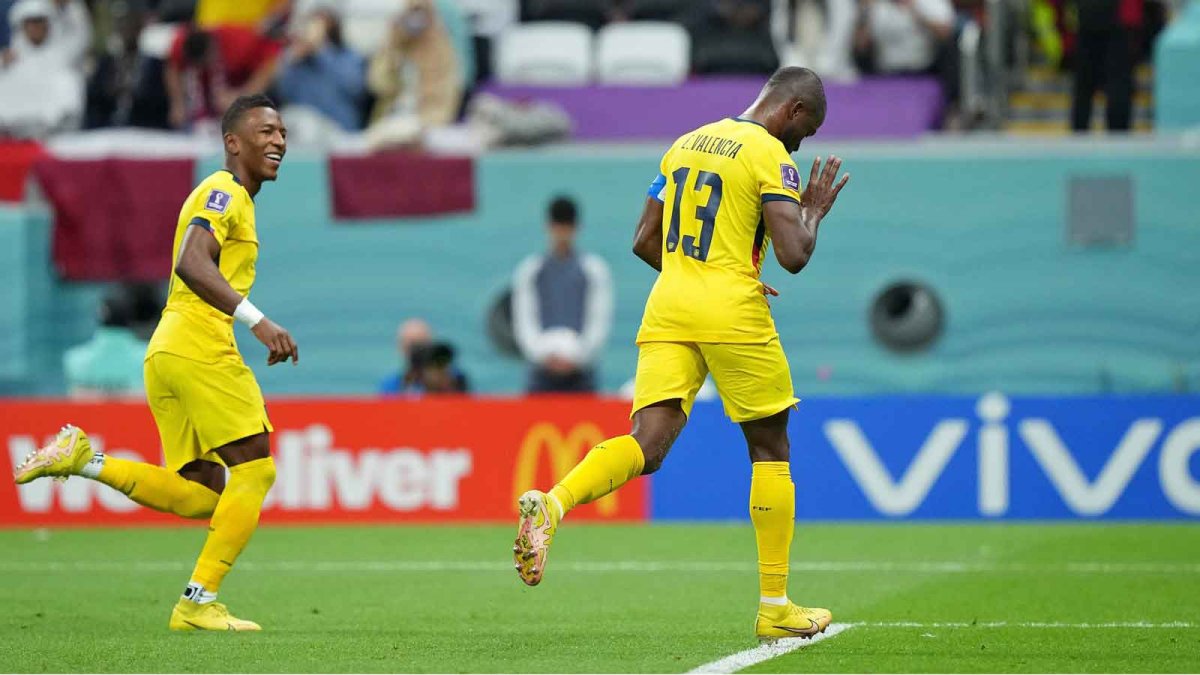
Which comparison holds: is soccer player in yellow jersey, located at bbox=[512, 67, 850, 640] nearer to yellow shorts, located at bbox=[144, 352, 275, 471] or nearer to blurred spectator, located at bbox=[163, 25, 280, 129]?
yellow shorts, located at bbox=[144, 352, 275, 471]

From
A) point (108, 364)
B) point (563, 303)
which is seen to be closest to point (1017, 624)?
point (563, 303)

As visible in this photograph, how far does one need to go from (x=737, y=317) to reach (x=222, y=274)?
2172 millimetres

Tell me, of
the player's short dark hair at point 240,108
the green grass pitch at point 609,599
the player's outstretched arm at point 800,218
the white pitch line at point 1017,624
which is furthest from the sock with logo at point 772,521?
the player's short dark hair at point 240,108

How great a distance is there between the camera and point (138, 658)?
24.5 feet

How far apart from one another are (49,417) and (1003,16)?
8.74 meters

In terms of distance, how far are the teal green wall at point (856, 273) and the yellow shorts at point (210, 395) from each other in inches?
348

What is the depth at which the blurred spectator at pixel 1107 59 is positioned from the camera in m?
16.8

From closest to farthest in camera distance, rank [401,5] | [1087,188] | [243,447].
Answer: [243,447], [1087,188], [401,5]

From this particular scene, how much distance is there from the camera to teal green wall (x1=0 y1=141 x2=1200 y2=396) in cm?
1677

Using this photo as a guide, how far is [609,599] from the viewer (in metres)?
9.69

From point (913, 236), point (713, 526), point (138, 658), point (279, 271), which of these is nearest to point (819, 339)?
point (913, 236)

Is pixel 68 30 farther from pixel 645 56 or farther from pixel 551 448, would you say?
pixel 551 448

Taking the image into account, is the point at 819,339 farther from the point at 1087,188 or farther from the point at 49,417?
the point at 49,417

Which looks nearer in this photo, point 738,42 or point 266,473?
point 266,473
